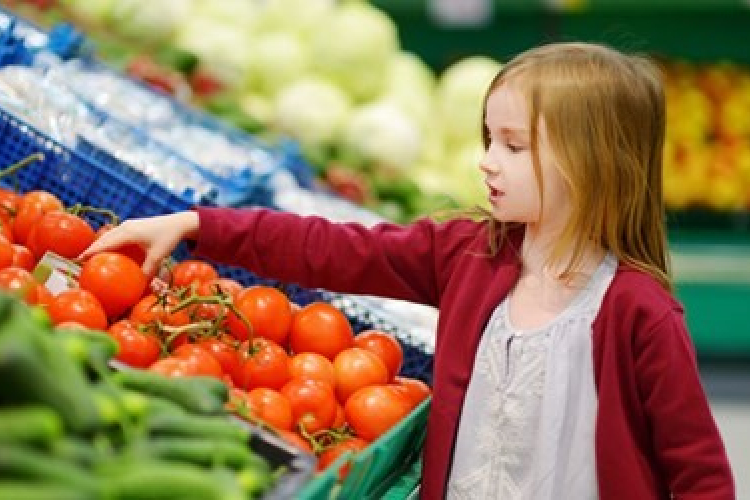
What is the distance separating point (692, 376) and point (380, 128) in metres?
2.78

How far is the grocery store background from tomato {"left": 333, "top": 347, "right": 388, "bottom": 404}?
970 millimetres

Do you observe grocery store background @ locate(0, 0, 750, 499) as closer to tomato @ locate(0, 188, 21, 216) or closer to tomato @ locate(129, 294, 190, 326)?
tomato @ locate(0, 188, 21, 216)

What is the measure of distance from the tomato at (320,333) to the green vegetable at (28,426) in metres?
1.13

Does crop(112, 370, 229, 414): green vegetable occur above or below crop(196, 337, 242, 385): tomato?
above

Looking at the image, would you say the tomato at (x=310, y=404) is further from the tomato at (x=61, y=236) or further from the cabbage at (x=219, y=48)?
the cabbage at (x=219, y=48)

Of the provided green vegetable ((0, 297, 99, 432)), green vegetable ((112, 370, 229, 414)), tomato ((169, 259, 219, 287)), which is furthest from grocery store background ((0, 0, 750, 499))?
green vegetable ((0, 297, 99, 432))

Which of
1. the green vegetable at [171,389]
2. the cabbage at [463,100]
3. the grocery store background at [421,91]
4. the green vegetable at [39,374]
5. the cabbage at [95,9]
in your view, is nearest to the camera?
the green vegetable at [39,374]

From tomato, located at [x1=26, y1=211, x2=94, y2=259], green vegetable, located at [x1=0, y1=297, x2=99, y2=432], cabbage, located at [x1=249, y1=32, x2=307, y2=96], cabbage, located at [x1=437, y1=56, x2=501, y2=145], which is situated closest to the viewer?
green vegetable, located at [x1=0, y1=297, x2=99, y2=432]

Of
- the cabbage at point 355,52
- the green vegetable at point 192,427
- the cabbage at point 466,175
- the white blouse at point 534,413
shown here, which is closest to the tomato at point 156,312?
the white blouse at point 534,413

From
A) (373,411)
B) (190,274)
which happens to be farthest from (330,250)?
(373,411)

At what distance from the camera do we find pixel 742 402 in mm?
6148

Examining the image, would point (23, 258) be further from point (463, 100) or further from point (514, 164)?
point (463, 100)

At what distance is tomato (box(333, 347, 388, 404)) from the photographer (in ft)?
7.98

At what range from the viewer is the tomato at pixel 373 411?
2330 mm
